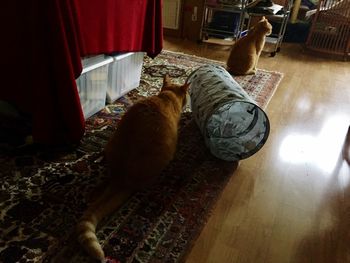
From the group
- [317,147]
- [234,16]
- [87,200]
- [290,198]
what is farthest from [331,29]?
[87,200]

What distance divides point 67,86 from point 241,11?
2.79m

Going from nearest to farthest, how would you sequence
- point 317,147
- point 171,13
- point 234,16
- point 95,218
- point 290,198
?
1. point 95,218
2. point 290,198
3. point 317,147
4. point 234,16
5. point 171,13

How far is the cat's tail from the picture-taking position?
1.02m

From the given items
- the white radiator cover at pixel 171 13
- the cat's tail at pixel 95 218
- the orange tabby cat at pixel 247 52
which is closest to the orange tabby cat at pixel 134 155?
the cat's tail at pixel 95 218

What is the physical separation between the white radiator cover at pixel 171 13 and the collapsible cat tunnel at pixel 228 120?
247cm

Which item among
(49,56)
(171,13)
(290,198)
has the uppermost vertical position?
(49,56)

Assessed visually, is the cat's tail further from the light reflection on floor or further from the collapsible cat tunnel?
the light reflection on floor

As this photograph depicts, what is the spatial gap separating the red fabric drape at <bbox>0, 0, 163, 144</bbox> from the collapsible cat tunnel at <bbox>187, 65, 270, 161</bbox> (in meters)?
0.64

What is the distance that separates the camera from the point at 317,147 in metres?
1.94

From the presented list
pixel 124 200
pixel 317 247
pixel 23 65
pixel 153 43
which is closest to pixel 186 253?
pixel 124 200

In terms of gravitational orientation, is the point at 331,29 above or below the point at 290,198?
above

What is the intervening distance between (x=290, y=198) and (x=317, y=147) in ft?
1.95

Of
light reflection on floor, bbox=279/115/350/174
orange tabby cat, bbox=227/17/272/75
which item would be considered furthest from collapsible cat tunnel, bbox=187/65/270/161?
orange tabby cat, bbox=227/17/272/75

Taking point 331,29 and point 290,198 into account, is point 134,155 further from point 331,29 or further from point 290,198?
point 331,29
